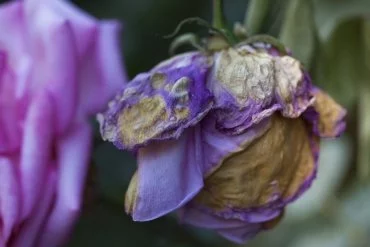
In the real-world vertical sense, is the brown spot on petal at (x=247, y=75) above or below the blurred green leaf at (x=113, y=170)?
above

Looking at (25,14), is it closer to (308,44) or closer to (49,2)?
(49,2)

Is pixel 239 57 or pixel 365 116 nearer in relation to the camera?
pixel 239 57

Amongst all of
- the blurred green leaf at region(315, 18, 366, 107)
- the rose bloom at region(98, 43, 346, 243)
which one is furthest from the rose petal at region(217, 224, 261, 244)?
the blurred green leaf at region(315, 18, 366, 107)

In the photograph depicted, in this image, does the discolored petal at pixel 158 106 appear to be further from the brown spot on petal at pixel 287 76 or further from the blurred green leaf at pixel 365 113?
the blurred green leaf at pixel 365 113

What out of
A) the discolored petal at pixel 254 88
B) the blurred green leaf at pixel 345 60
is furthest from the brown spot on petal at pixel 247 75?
the blurred green leaf at pixel 345 60

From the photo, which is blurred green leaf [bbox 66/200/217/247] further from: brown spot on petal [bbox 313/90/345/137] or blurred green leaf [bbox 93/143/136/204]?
brown spot on petal [bbox 313/90/345/137]

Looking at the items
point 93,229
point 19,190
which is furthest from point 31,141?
point 93,229

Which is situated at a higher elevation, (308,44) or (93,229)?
(308,44)
